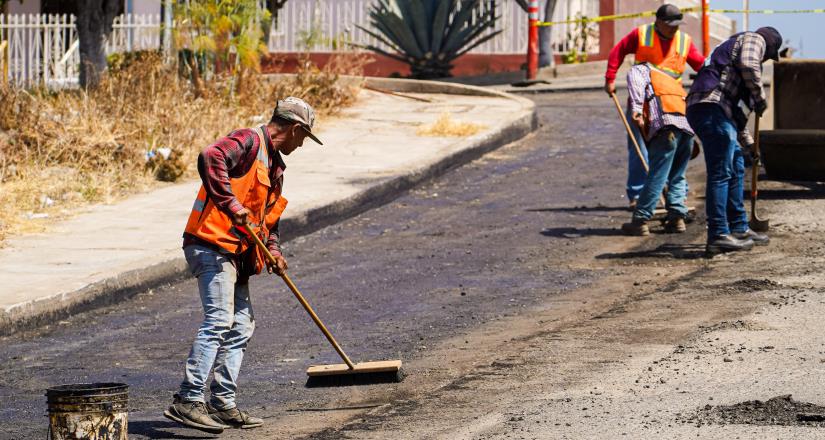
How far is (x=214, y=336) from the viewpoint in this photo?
271 inches

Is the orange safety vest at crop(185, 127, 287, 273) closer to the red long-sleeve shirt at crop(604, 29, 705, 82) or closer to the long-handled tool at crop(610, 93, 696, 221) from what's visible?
the red long-sleeve shirt at crop(604, 29, 705, 82)

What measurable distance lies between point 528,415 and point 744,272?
3.96m

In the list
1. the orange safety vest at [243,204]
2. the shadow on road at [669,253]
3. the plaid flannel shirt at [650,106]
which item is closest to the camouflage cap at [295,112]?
the orange safety vest at [243,204]

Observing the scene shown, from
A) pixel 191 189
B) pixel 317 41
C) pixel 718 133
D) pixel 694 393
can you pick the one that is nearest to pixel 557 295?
pixel 718 133

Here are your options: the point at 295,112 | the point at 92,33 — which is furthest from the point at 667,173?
the point at 92,33

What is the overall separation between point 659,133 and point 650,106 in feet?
0.73

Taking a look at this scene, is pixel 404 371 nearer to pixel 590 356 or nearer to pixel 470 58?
pixel 590 356

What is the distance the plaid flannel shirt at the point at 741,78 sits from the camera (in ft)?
34.9

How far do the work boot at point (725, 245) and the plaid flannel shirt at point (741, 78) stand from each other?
0.87 metres

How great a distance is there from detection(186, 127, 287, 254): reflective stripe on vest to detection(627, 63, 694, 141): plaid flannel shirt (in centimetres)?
535

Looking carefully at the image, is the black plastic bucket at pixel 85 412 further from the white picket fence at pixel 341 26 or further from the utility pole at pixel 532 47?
the white picket fence at pixel 341 26

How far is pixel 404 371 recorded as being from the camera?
7801mm

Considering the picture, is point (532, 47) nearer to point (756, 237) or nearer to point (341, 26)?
point (341, 26)

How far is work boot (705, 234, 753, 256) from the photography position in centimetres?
1086
